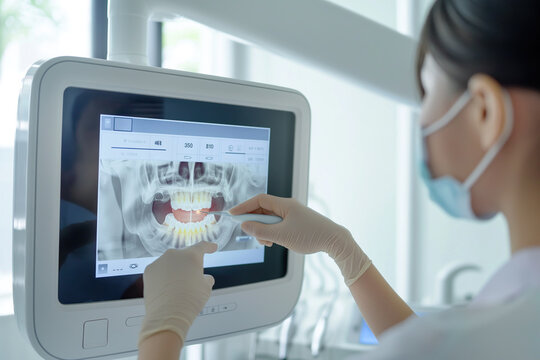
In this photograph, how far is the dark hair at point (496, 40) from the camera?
57 cm

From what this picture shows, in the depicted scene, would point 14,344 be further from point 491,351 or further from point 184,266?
point 491,351

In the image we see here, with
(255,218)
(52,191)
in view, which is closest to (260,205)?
(255,218)

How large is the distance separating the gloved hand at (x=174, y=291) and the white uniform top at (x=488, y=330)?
28 centimetres

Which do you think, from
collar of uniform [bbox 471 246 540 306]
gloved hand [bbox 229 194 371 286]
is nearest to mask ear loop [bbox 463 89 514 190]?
collar of uniform [bbox 471 246 540 306]

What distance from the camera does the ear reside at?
1.91 ft

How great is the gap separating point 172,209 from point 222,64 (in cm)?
80

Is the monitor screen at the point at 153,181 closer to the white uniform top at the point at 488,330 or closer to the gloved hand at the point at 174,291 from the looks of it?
the gloved hand at the point at 174,291

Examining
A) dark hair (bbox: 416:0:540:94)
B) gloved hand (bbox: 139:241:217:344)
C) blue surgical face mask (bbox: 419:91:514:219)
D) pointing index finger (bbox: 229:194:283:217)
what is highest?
dark hair (bbox: 416:0:540:94)

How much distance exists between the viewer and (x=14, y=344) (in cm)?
104

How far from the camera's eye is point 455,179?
0.66 m

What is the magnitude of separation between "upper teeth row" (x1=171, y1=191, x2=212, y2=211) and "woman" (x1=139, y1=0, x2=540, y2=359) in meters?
0.15

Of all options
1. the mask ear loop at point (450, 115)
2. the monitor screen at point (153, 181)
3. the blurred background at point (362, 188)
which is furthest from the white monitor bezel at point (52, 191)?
the blurred background at point (362, 188)

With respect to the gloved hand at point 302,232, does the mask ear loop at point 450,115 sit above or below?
above

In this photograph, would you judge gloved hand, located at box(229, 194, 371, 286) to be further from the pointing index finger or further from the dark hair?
the dark hair
